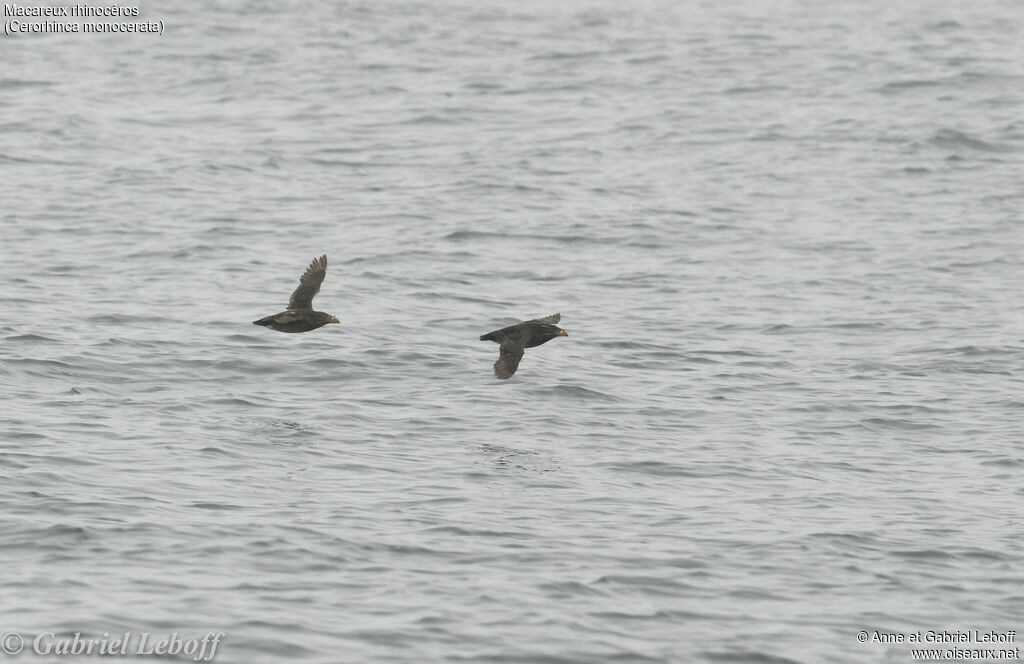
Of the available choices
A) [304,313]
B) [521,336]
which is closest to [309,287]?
[304,313]

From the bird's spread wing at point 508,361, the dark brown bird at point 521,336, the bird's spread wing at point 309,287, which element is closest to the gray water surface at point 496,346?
the bird's spread wing at point 508,361

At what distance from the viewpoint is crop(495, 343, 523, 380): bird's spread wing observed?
16641mm

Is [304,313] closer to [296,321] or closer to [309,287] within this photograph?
[296,321]

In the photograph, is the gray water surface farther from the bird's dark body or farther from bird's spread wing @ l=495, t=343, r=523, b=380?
the bird's dark body

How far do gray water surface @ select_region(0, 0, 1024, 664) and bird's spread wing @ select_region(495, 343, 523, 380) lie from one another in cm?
75

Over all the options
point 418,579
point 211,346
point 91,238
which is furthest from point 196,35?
point 418,579

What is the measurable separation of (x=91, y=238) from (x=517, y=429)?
10754 millimetres

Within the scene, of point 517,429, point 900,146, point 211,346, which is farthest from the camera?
point 900,146

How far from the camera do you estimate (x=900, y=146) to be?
109 feet

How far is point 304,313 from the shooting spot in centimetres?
1736

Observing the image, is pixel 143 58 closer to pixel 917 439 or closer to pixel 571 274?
pixel 571 274

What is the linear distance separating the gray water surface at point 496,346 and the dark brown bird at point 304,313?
0.97m

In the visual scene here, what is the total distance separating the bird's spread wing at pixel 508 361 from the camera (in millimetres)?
16641

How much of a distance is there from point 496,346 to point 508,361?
424cm
